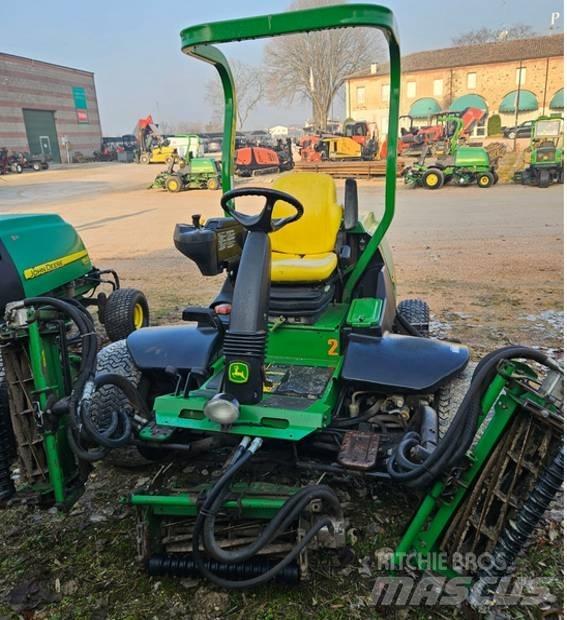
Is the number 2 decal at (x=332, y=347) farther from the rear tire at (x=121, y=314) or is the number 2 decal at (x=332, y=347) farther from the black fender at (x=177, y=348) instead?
the rear tire at (x=121, y=314)

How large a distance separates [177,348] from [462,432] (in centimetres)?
152

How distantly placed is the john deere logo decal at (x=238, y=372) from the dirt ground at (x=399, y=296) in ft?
2.79

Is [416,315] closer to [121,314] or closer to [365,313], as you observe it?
[365,313]

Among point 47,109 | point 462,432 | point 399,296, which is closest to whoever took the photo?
point 462,432

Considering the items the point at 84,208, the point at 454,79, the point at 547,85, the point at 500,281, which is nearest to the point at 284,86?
the point at 454,79

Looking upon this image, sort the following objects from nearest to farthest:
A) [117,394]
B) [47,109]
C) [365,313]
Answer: [117,394]
[365,313]
[47,109]

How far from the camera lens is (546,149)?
15.3 m

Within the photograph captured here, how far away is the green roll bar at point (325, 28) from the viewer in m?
2.60

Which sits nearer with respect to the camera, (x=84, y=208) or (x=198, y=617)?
(x=198, y=617)

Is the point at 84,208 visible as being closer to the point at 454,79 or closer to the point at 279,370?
the point at 279,370

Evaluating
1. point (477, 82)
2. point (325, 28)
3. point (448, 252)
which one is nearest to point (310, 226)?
point (325, 28)

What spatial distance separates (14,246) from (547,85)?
43752mm

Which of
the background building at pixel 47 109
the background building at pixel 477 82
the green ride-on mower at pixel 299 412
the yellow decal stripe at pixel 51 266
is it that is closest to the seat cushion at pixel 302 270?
the green ride-on mower at pixel 299 412

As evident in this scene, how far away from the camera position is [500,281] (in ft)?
22.2
